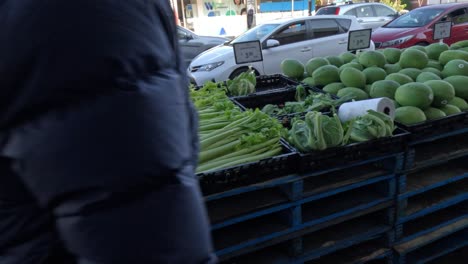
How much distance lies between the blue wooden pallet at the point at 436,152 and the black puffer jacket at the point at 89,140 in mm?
1777

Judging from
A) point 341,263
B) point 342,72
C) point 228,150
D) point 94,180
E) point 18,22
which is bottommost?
point 341,263

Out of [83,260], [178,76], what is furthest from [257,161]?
[83,260]

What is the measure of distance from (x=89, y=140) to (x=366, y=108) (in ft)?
6.02

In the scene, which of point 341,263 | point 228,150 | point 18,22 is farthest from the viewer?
point 341,263

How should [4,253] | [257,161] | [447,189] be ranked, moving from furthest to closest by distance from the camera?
[447,189], [257,161], [4,253]

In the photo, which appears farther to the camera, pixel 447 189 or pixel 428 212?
pixel 447 189

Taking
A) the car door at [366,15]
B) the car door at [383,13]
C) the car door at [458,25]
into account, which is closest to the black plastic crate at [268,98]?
the car door at [458,25]

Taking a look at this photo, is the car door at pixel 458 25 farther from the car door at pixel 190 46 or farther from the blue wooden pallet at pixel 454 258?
the blue wooden pallet at pixel 454 258

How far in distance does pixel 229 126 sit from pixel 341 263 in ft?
3.20

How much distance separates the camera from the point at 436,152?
241 cm

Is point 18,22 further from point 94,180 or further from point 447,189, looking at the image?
point 447,189

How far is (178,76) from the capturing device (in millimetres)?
831

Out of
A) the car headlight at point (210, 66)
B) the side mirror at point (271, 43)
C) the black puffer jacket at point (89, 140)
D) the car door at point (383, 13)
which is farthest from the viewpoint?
the car door at point (383, 13)

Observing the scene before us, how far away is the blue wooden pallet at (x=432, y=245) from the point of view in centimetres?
228
